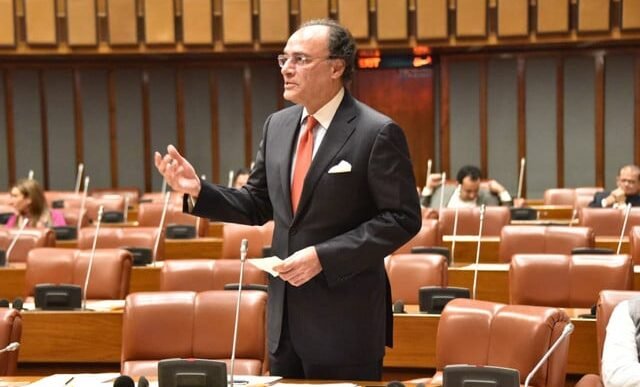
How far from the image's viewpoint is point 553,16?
13234mm

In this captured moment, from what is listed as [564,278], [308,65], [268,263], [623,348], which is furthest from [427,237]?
[268,263]

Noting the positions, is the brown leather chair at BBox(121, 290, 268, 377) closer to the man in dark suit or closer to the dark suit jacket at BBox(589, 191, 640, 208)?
the man in dark suit

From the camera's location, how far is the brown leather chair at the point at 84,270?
6.27m

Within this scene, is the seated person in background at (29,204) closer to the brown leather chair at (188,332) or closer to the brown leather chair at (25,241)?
the brown leather chair at (25,241)

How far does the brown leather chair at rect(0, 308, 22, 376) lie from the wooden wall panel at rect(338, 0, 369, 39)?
32.4 feet

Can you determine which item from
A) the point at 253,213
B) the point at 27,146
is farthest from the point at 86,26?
the point at 253,213

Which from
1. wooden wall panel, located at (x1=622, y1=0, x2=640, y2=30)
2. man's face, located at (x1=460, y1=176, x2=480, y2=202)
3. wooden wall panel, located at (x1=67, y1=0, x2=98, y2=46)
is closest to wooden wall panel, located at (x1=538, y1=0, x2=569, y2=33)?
wooden wall panel, located at (x1=622, y1=0, x2=640, y2=30)

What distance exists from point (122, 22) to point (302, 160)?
11.1 metres

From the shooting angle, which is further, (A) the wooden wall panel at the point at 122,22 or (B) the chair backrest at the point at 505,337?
(A) the wooden wall panel at the point at 122,22

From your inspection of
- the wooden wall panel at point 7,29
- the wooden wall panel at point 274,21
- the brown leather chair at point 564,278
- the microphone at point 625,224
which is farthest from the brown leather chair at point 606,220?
the wooden wall panel at point 7,29

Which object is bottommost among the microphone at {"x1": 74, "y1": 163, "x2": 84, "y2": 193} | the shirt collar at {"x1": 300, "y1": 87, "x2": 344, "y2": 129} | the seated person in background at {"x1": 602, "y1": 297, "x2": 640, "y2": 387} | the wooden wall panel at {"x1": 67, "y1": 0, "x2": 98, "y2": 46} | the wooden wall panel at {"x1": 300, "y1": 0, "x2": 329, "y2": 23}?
the microphone at {"x1": 74, "y1": 163, "x2": 84, "y2": 193}

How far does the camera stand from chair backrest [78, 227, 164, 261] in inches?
301

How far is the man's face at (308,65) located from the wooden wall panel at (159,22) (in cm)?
1090

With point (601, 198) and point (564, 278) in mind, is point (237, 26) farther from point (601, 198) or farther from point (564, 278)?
point (564, 278)
